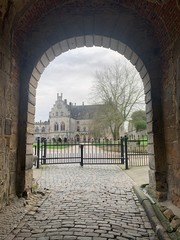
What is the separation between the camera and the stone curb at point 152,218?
3.19m

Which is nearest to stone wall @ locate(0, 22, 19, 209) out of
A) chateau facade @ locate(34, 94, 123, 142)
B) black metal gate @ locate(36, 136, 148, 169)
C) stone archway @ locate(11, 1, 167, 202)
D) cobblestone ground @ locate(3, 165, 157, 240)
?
stone archway @ locate(11, 1, 167, 202)

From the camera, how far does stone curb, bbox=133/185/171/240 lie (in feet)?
10.5

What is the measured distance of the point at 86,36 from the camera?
590cm

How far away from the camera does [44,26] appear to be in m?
5.54

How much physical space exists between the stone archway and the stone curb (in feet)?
1.34

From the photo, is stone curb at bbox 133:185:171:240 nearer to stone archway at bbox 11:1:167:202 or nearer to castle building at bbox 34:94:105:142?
stone archway at bbox 11:1:167:202

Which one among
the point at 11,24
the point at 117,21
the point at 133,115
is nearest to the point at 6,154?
the point at 11,24

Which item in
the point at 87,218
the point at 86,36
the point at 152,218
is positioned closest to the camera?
the point at 152,218

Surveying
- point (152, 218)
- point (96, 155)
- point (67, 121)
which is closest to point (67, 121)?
point (67, 121)

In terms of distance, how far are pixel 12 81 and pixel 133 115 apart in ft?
89.7

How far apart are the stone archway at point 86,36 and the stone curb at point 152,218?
41 cm

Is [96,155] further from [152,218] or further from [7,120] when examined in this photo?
[152,218]

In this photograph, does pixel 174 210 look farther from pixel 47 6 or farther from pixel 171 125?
pixel 47 6

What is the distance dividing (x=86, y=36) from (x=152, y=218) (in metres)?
4.41
